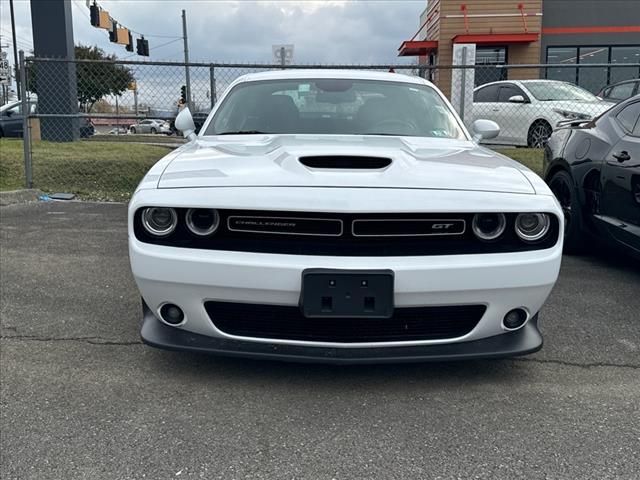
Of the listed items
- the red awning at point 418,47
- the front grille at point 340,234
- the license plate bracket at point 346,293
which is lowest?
the license plate bracket at point 346,293

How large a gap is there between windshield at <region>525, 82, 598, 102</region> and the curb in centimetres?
803

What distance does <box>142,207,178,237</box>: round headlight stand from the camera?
2.74 metres

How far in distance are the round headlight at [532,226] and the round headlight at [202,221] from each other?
50.6 inches

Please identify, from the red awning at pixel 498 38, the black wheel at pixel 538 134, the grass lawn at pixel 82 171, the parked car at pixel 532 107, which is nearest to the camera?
the grass lawn at pixel 82 171

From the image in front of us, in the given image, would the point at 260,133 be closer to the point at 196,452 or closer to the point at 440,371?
the point at 440,371

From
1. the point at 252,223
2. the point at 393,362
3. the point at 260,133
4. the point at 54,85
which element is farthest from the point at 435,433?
the point at 54,85

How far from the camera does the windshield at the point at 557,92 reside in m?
10.9

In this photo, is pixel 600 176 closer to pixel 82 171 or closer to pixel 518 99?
pixel 518 99

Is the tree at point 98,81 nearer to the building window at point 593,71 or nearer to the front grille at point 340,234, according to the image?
the front grille at point 340,234

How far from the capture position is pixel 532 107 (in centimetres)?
1104

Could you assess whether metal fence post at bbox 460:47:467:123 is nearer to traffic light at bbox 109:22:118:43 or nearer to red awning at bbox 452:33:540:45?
red awning at bbox 452:33:540:45

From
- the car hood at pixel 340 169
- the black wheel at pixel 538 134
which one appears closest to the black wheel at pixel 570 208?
the car hood at pixel 340 169

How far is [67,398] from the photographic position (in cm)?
278

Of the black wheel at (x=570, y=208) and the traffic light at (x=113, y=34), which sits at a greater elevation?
the traffic light at (x=113, y=34)
